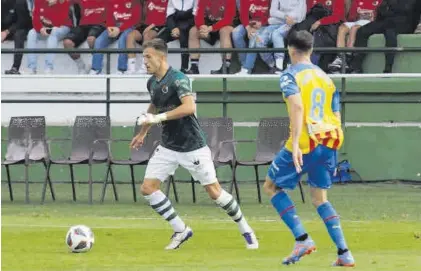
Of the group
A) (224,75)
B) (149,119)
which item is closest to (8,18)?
(224,75)

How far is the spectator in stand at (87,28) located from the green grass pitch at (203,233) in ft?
13.8

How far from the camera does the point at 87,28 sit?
2756 centimetres

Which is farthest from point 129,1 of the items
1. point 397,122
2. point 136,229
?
point 136,229

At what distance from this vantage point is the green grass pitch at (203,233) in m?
13.4

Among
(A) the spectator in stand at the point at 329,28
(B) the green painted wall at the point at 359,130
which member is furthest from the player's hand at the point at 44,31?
(A) the spectator in stand at the point at 329,28

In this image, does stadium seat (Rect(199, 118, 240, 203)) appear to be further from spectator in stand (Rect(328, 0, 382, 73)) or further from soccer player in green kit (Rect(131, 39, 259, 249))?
soccer player in green kit (Rect(131, 39, 259, 249))

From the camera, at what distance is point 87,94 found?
26.2m

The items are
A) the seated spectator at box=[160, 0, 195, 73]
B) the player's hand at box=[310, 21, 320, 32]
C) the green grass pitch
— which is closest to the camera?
the green grass pitch

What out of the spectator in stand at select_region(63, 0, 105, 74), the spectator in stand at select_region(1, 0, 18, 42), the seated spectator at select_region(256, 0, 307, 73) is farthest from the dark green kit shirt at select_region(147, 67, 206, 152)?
the spectator in stand at select_region(1, 0, 18, 42)

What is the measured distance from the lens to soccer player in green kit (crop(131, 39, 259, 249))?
49.1 feet

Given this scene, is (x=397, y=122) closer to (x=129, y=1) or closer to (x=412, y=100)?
(x=412, y=100)

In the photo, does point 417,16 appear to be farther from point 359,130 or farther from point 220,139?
point 220,139

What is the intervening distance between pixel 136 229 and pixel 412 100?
8860 mm

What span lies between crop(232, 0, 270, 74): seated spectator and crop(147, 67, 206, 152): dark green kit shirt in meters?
10.8
